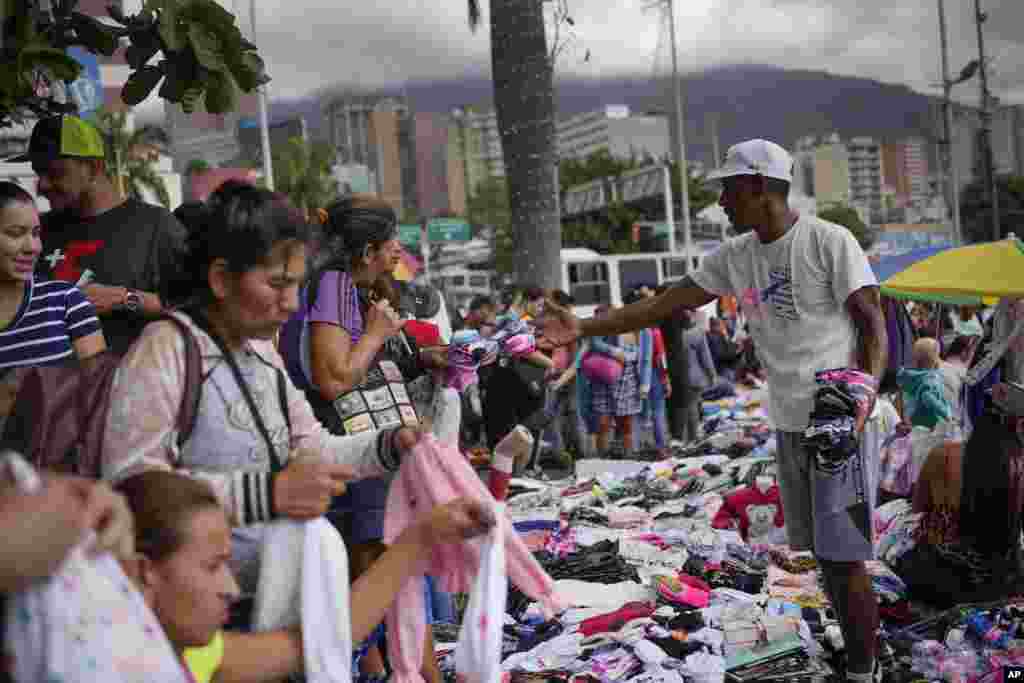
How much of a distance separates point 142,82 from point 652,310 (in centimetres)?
242

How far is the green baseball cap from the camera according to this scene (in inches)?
143

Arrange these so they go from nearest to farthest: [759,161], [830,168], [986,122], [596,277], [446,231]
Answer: [759,161] → [596,277] → [986,122] → [446,231] → [830,168]

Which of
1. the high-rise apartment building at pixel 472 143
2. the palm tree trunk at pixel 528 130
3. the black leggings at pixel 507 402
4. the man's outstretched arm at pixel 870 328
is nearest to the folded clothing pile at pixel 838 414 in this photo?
the man's outstretched arm at pixel 870 328

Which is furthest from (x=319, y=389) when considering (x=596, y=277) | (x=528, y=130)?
(x=596, y=277)

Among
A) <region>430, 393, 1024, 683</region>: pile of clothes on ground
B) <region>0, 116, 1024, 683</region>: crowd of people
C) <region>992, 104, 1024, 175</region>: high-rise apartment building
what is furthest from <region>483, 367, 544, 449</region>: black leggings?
<region>992, 104, 1024, 175</region>: high-rise apartment building

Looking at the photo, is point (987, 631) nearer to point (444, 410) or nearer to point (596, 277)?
point (444, 410)

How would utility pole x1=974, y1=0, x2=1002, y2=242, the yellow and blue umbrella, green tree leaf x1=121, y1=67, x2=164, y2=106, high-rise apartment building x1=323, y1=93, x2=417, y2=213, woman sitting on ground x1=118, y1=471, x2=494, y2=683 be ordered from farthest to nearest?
high-rise apartment building x1=323, y1=93, x2=417, y2=213
utility pole x1=974, y1=0, x2=1002, y2=242
the yellow and blue umbrella
green tree leaf x1=121, y1=67, x2=164, y2=106
woman sitting on ground x1=118, y1=471, x2=494, y2=683

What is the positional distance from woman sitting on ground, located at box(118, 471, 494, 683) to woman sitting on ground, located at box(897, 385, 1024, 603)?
3.91 meters

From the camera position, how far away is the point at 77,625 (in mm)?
1658

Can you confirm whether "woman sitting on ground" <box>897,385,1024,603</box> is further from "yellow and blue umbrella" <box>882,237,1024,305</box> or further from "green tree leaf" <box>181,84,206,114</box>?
"green tree leaf" <box>181,84,206,114</box>

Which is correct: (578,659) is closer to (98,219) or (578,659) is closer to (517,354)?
(517,354)

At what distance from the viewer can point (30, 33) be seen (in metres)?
3.41

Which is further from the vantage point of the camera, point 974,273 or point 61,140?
point 974,273

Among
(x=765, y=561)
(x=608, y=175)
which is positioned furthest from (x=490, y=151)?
(x=765, y=561)
